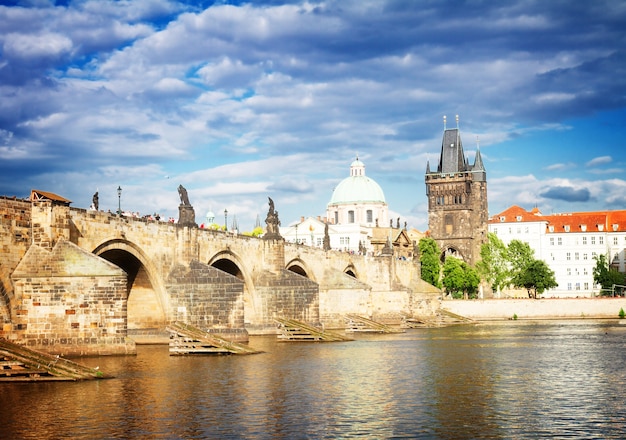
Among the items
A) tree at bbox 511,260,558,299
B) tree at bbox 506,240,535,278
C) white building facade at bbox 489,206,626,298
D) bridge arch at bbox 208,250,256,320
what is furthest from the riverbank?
bridge arch at bbox 208,250,256,320

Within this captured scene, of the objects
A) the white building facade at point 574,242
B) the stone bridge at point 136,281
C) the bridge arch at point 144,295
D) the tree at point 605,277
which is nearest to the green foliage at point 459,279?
the tree at point 605,277

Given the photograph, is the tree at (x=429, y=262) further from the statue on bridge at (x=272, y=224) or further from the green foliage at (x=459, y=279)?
the statue on bridge at (x=272, y=224)

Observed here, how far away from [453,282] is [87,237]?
85.4m

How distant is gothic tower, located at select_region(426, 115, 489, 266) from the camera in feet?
443

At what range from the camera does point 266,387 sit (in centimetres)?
2692

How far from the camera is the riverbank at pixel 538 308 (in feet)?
310

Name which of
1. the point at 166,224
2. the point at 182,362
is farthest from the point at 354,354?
the point at 166,224

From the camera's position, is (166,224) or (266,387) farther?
(166,224)

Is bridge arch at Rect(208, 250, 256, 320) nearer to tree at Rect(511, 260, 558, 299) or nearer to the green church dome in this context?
tree at Rect(511, 260, 558, 299)

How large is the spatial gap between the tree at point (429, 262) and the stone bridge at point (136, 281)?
4395 centimetres

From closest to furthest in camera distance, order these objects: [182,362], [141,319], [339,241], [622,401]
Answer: [622,401], [182,362], [141,319], [339,241]

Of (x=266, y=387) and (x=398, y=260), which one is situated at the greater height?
(x=398, y=260)

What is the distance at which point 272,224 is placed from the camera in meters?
60.1

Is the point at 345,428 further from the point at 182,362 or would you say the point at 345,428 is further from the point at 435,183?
the point at 435,183
